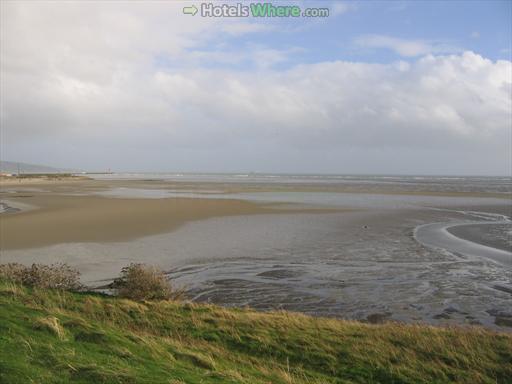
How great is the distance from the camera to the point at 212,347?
8984 mm

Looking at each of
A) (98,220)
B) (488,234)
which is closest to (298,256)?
(488,234)

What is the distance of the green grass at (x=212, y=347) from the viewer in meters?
6.45

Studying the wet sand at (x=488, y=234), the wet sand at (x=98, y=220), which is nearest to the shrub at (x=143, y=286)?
the wet sand at (x=98, y=220)

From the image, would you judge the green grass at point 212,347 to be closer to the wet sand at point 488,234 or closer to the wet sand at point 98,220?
the wet sand at point 98,220

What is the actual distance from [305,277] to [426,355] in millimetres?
7249

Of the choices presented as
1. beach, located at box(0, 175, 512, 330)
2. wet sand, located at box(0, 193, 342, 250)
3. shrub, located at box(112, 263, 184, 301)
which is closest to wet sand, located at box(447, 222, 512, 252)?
beach, located at box(0, 175, 512, 330)

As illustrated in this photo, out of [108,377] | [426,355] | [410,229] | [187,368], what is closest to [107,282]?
[187,368]

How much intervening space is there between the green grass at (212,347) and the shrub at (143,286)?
826mm

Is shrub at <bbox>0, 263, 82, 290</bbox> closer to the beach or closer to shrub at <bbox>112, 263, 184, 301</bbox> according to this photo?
shrub at <bbox>112, 263, 184, 301</bbox>

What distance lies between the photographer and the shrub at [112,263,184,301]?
1234 cm

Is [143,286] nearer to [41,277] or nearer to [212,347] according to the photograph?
[41,277]

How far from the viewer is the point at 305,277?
16031 millimetres

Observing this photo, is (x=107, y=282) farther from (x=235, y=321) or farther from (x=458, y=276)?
(x=458, y=276)

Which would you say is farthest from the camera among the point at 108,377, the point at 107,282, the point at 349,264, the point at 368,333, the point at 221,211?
the point at 221,211
